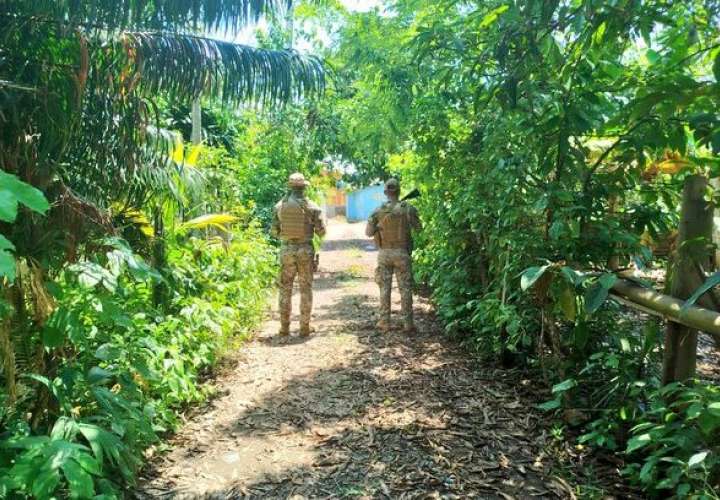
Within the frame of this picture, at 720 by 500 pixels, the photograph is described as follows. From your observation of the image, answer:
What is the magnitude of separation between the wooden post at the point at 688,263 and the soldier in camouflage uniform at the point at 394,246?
145 inches

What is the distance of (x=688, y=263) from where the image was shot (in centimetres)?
296

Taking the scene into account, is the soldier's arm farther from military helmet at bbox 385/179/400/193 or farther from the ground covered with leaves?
the ground covered with leaves

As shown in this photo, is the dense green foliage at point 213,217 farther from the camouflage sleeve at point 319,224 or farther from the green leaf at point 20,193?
the camouflage sleeve at point 319,224

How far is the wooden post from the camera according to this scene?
9.68 feet

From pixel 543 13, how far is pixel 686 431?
220 centimetres

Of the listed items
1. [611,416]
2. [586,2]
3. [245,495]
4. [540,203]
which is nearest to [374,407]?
[245,495]

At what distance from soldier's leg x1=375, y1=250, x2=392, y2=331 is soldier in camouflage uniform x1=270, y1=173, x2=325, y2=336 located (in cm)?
83

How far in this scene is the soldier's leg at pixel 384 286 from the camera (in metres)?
6.69

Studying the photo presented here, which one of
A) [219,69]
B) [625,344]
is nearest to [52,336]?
[219,69]

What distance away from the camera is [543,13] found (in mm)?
2797

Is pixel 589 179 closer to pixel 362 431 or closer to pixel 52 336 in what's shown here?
pixel 362 431

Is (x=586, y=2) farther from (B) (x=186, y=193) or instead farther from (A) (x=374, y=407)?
(B) (x=186, y=193)

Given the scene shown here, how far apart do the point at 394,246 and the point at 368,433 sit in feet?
10.5

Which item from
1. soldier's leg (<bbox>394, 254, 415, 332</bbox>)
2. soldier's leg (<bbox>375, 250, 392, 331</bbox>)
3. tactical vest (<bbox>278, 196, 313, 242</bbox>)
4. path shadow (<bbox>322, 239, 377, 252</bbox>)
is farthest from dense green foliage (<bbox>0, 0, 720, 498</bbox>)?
path shadow (<bbox>322, 239, 377, 252</bbox>)
